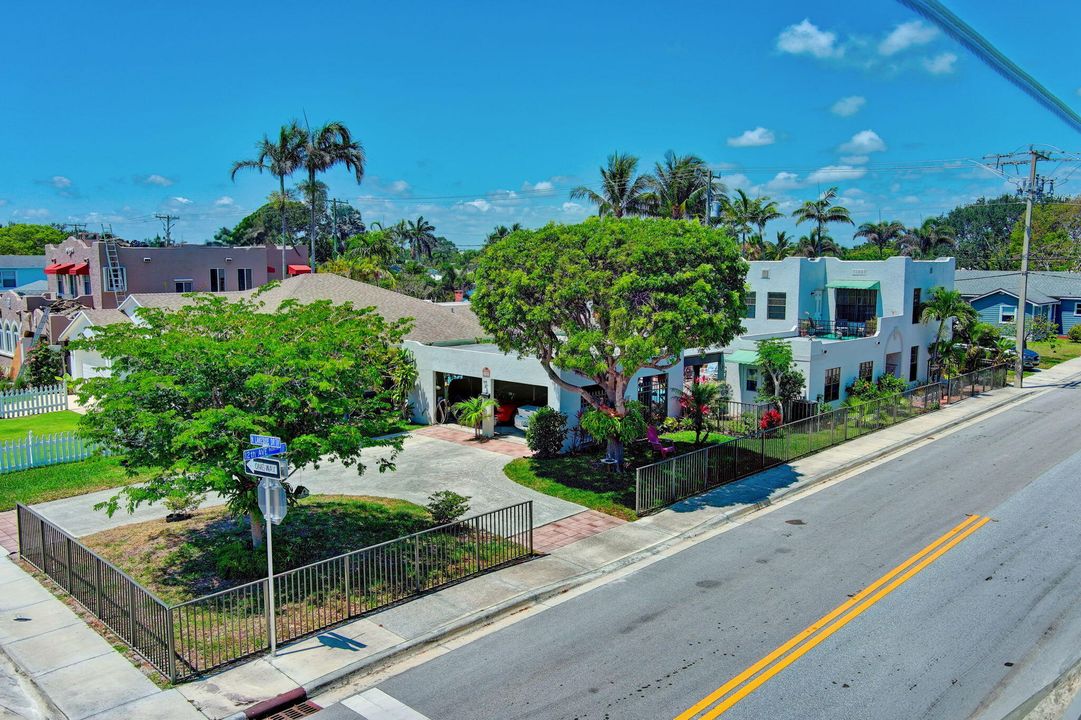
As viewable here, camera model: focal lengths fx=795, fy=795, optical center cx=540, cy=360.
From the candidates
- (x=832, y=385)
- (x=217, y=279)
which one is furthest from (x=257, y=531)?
(x=217, y=279)

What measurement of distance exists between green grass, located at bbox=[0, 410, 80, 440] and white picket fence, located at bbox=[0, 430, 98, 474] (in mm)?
2810

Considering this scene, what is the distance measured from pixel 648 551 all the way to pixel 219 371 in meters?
8.67

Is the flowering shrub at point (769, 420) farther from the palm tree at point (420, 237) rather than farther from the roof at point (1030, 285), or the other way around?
the palm tree at point (420, 237)

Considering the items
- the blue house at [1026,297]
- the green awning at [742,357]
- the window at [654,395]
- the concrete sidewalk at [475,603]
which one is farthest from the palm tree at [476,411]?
the blue house at [1026,297]

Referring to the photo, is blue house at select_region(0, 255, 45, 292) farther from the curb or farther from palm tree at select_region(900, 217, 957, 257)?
palm tree at select_region(900, 217, 957, 257)

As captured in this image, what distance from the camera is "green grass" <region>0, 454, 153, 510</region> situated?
1902 centimetres

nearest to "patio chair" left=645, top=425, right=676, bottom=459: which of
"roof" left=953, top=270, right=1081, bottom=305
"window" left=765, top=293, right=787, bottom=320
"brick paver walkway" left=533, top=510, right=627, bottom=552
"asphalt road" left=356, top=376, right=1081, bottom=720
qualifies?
"brick paver walkway" left=533, top=510, right=627, bottom=552

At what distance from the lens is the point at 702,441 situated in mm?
23750

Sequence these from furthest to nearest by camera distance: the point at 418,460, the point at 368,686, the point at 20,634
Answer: the point at 418,460
the point at 20,634
the point at 368,686

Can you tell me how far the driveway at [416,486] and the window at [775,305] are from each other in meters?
17.2

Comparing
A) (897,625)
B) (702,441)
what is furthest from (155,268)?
(897,625)

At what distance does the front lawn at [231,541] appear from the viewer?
1379 cm

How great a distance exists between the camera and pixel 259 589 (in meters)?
12.9

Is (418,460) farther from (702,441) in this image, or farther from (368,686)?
(368,686)
